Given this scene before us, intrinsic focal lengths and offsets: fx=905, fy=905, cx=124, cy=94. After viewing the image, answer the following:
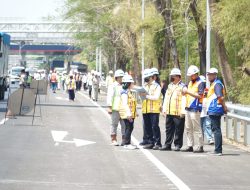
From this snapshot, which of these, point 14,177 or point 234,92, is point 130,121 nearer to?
point 14,177

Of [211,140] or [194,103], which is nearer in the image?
[194,103]

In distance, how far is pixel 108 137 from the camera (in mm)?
23438

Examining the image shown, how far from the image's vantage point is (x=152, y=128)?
804 inches

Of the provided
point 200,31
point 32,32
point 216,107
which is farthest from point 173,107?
point 32,32

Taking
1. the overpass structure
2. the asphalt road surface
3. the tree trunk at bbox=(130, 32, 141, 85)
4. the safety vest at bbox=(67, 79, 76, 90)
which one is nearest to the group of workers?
the asphalt road surface

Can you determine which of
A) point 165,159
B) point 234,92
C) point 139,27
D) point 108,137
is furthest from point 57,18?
point 165,159

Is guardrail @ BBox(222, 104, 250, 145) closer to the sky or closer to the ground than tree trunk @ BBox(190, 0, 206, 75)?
closer to the ground

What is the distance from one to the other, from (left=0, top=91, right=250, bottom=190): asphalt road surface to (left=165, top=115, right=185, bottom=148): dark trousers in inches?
26.6

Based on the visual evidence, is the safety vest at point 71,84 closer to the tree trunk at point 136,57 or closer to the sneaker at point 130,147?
the tree trunk at point 136,57

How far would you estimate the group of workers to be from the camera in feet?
63.4

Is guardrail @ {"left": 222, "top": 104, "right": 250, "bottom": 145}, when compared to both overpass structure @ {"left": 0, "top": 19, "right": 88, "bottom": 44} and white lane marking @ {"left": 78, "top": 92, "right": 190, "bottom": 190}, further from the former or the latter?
overpass structure @ {"left": 0, "top": 19, "right": 88, "bottom": 44}

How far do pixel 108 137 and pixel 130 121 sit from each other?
10.5 feet

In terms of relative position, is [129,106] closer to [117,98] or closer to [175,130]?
[117,98]

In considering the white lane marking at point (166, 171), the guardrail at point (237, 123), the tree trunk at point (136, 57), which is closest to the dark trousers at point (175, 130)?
the white lane marking at point (166, 171)
